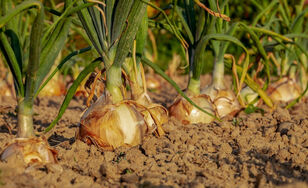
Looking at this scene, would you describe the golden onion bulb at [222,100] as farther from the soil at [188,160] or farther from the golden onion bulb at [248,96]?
the golden onion bulb at [248,96]

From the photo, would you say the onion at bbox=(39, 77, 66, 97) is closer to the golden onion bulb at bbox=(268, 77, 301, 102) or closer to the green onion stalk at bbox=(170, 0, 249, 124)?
the green onion stalk at bbox=(170, 0, 249, 124)

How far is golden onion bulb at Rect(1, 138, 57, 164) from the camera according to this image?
1.62 meters

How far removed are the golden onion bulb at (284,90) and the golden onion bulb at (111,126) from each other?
180 centimetres

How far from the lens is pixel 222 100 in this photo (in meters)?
2.72

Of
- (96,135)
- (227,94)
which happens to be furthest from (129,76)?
(227,94)

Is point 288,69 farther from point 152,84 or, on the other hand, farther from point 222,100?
point 152,84

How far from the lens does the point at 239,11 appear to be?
5.83 meters

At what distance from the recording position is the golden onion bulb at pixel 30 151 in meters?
1.62

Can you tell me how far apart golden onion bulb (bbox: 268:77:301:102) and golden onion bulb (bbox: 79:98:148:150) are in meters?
1.80

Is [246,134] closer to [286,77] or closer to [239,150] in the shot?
[239,150]

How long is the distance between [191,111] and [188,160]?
73 centimetres

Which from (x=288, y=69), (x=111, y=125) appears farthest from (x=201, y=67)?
(x=288, y=69)

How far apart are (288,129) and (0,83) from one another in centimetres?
270

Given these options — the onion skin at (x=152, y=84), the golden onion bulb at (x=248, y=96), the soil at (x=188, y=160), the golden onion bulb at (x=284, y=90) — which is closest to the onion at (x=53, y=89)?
the onion skin at (x=152, y=84)
